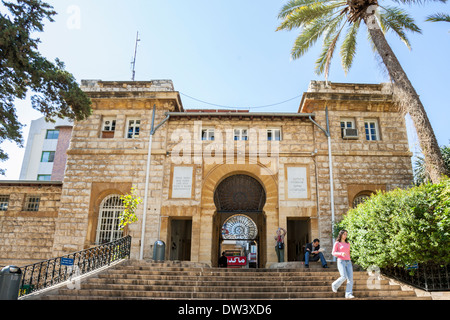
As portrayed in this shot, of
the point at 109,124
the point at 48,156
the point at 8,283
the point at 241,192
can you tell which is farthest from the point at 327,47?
the point at 48,156

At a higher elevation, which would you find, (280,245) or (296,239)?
(296,239)

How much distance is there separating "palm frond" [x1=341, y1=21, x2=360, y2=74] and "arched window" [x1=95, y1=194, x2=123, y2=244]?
472 inches

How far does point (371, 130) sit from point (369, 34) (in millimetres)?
4624

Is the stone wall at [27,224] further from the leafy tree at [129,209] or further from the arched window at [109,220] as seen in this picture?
the leafy tree at [129,209]

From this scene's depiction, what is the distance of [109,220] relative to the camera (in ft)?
53.7

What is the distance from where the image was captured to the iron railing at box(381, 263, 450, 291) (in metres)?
9.59

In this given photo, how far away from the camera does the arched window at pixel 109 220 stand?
1603 centimetres

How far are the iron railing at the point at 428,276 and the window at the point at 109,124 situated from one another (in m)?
13.8

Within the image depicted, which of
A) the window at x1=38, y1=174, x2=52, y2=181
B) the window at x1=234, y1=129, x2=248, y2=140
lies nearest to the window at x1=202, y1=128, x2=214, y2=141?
the window at x1=234, y1=129, x2=248, y2=140

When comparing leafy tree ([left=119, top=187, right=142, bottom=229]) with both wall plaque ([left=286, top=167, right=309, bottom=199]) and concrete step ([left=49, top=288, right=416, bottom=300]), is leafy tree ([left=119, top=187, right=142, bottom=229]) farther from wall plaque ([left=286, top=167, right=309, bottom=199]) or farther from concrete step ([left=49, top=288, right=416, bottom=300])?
wall plaque ([left=286, top=167, right=309, bottom=199])

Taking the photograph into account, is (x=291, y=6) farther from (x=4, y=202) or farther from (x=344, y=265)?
(x=4, y=202)

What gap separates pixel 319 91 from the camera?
16922 mm

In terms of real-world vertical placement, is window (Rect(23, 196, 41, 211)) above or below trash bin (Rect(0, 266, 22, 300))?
above
